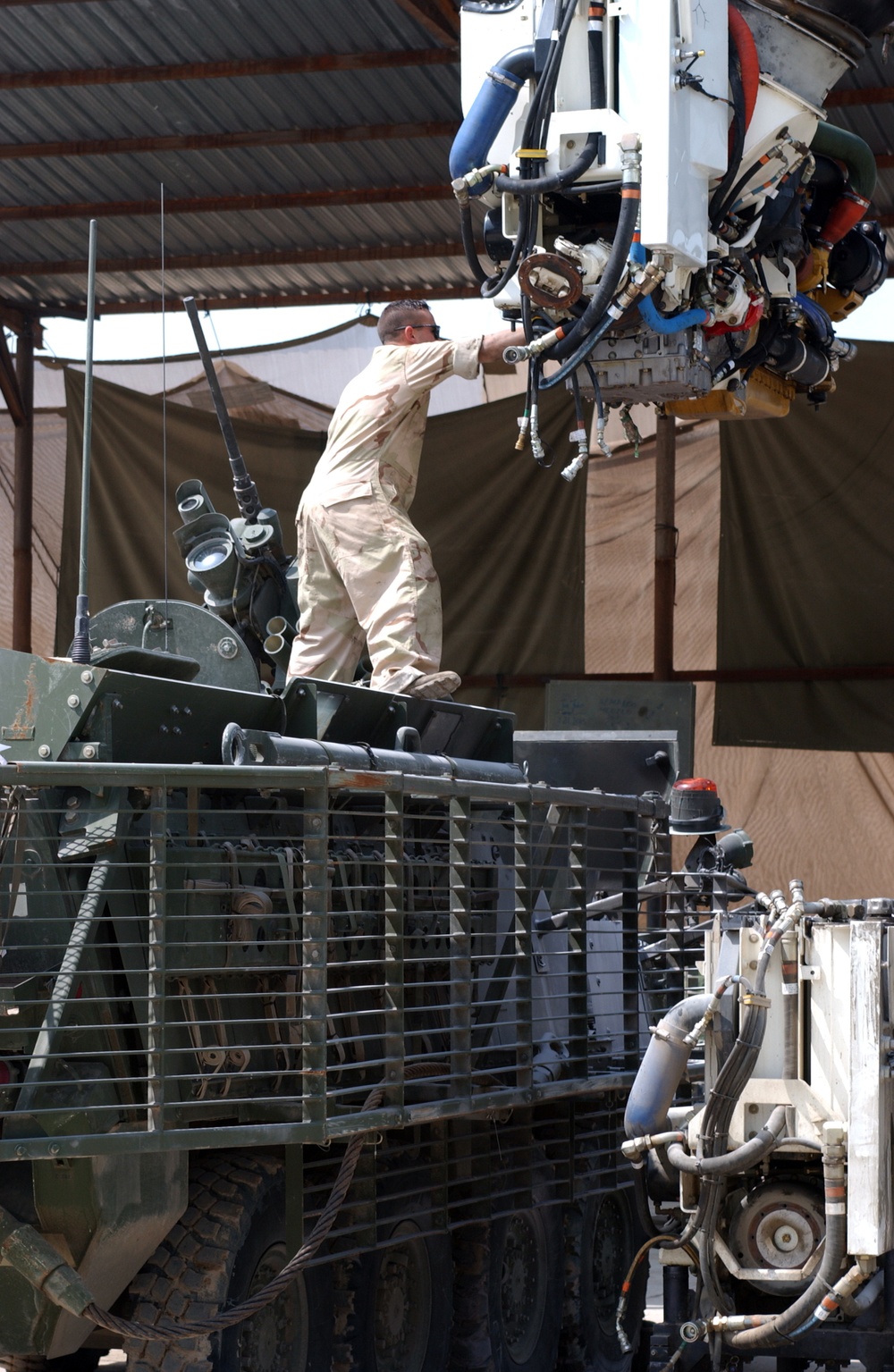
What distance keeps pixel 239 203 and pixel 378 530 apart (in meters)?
9.58

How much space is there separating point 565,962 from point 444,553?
10217 mm

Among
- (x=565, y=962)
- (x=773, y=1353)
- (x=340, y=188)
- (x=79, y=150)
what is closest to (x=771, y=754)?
(x=340, y=188)

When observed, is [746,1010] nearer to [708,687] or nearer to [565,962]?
[565,962]

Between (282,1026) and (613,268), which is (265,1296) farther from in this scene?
(613,268)

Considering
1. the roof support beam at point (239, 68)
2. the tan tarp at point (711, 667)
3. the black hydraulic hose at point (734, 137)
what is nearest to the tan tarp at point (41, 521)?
the roof support beam at point (239, 68)

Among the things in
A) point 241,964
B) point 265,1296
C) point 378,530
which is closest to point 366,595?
point 378,530

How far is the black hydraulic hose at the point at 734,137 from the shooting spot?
341 inches

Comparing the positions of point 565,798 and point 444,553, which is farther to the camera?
point 444,553

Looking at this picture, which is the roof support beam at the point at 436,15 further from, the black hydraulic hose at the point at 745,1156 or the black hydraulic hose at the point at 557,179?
the black hydraulic hose at the point at 745,1156

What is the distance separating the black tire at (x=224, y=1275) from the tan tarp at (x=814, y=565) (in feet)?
39.3

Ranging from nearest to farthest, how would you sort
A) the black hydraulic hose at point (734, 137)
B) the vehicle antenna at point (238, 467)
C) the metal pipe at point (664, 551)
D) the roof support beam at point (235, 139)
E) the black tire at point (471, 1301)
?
the black tire at point (471, 1301), the black hydraulic hose at point (734, 137), the vehicle antenna at point (238, 467), the roof support beam at point (235, 139), the metal pipe at point (664, 551)

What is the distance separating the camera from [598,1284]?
9.16 m

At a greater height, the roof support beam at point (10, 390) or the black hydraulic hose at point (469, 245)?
the roof support beam at point (10, 390)

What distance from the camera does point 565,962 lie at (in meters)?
8.95
